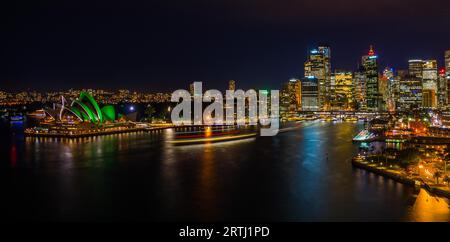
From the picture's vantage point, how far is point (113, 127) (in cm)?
1786

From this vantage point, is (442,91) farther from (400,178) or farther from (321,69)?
(400,178)

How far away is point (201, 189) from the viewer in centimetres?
659

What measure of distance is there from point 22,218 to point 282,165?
5.28m

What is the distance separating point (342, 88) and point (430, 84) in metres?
8.50

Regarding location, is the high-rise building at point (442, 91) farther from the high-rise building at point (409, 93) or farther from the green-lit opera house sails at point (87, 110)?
the green-lit opera house sails at point (87, 110)

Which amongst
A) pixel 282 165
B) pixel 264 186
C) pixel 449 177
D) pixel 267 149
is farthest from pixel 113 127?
pixel 449 177

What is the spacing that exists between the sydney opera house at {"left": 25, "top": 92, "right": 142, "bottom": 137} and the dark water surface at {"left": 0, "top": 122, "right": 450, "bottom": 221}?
5.05m

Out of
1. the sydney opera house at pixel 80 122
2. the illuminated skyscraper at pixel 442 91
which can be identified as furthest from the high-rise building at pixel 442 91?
the sydney opera house at pixel 80 122

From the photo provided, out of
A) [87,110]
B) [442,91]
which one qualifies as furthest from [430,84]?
[87,110]

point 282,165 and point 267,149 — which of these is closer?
point 282,165

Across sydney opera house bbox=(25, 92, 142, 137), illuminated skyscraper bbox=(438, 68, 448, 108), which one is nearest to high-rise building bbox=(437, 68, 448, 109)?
illuminated skyscraper bbox=(438, 68, 448, 108)

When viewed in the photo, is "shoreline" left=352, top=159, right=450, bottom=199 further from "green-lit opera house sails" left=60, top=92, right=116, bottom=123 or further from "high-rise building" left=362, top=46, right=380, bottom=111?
"high-rise building" left=362, top=46, right=380, bottom=111

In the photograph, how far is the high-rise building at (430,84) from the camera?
4050 cm
